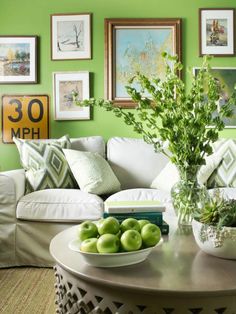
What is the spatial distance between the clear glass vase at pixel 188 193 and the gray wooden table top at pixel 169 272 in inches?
9.9

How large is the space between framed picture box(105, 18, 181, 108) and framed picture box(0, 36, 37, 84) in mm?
691

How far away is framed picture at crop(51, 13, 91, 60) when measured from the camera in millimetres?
3646

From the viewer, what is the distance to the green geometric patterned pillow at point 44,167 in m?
2.98

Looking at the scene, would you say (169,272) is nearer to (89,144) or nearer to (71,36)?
(89,144)

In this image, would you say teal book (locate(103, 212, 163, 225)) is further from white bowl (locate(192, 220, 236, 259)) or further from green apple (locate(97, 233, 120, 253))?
green apple (locate(97, 233, 120, 253))

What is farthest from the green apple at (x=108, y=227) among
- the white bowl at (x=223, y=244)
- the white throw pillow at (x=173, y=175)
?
the white throw pillow at (x=173, y=175)

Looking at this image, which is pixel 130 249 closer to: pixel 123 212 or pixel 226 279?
pixel 226 279

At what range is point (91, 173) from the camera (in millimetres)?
2936

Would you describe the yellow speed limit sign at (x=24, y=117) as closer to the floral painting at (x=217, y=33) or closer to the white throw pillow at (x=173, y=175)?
the white throw pillow at (x=173, y=175)

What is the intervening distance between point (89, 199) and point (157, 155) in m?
0.89

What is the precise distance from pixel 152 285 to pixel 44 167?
203 centimetres

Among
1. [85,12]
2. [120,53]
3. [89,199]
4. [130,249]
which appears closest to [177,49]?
[120,53]

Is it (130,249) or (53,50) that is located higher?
(53,50)

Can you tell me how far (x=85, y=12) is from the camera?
144 inches
